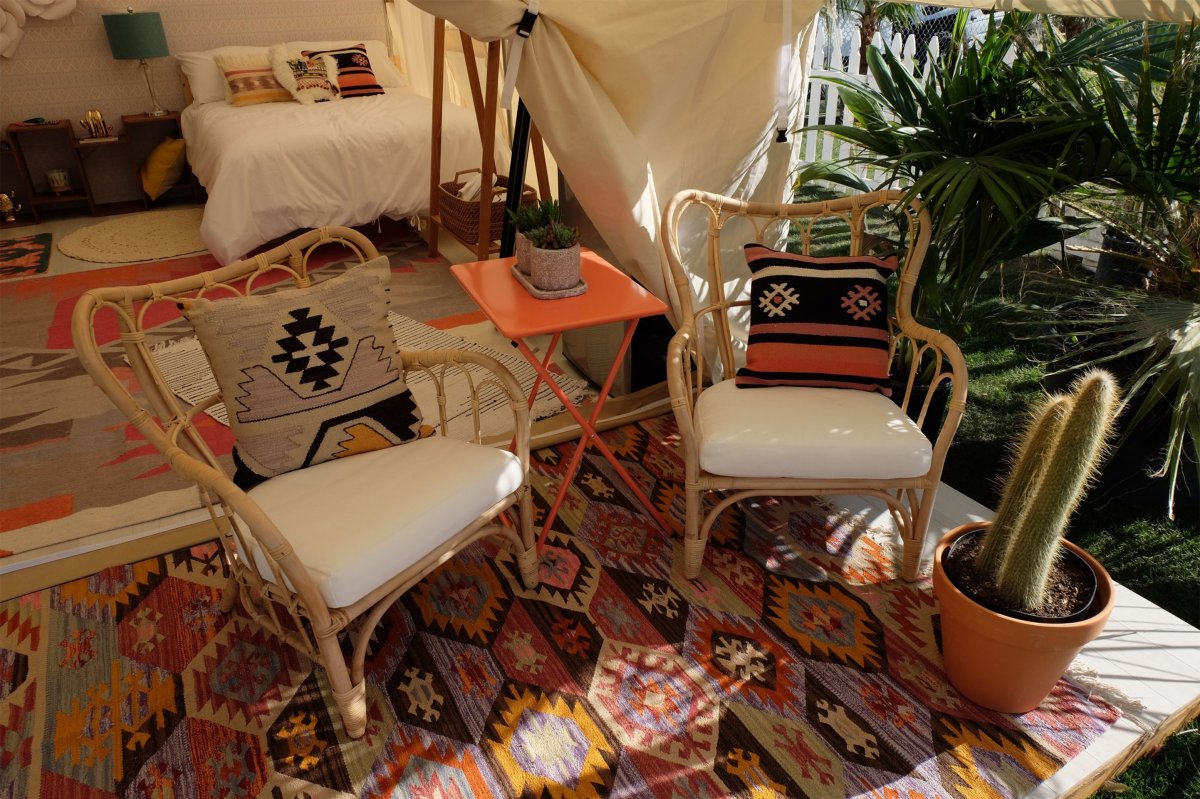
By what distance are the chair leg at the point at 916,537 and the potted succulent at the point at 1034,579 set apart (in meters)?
0.21

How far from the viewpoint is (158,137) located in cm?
552

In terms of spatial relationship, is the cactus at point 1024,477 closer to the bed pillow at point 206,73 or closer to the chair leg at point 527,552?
the chair leg at point 527,552

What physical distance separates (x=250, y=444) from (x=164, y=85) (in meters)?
4.90

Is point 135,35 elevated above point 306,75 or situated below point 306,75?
above

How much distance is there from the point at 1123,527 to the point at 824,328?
3.57 feet

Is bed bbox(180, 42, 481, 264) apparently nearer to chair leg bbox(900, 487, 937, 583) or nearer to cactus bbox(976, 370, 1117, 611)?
chair leg bbox(900, 487, 937, 583)

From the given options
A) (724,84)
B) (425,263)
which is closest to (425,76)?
(425,263)

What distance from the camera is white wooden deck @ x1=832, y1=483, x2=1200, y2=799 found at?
162cm

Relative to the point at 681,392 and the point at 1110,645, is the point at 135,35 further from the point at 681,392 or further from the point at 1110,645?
the point at 1110,645

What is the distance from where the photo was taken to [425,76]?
5.33 metres

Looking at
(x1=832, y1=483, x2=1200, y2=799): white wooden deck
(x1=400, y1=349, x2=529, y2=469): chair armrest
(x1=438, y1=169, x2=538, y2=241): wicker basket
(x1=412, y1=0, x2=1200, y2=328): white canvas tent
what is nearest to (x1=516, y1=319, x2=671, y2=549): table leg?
(x1=400, y1=349, x2=529, y2=469): chair armrest

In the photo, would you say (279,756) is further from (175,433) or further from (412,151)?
(412,151)

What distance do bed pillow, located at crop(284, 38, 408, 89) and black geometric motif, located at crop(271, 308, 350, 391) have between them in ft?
13.7

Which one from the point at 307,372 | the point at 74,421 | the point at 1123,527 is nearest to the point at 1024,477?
the point at 1123,527
